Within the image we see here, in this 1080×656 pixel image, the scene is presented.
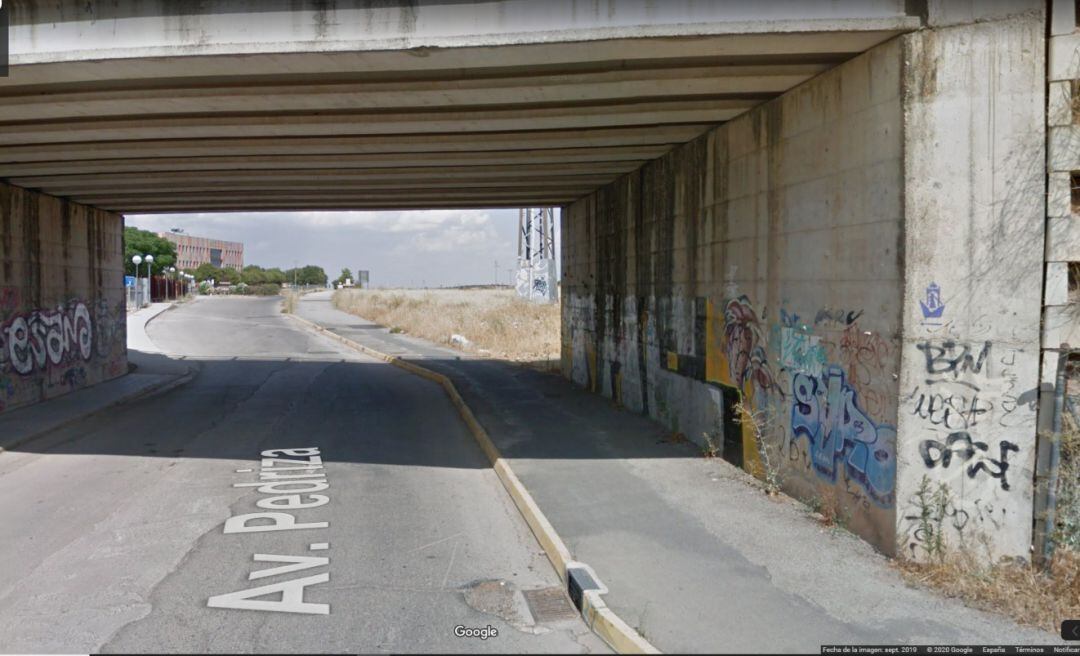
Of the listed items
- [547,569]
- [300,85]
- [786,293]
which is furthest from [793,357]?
[300,85]

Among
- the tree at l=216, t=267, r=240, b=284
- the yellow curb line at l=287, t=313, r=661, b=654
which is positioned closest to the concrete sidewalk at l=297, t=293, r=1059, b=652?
the yellow curb line at l=287, t=313, r=661, b=654

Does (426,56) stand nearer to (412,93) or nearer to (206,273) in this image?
(412,93)

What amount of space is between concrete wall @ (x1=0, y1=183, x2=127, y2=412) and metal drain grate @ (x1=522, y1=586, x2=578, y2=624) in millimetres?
12650

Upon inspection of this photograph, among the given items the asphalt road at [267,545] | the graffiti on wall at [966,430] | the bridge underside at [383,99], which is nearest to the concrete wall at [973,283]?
the graffiti on wall at [966,430]

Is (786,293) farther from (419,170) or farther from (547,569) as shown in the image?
(419,170)

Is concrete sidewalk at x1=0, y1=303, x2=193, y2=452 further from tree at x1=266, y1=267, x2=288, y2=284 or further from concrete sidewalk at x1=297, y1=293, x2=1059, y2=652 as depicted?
tree at x1=266, y1=267, x2=288, y2=284

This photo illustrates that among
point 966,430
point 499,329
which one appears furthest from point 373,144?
point 499,329

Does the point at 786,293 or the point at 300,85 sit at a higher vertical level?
the point at 300,85

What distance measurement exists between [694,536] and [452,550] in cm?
222

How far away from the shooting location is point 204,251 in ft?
511

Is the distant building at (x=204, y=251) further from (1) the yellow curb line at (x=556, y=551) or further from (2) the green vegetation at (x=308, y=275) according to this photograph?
(1) the yellow curb line at (x=556, y=551)

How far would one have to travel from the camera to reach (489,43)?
6988 mm

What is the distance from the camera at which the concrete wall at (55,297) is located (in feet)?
46.3

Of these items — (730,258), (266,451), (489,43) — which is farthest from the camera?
(266,451)
